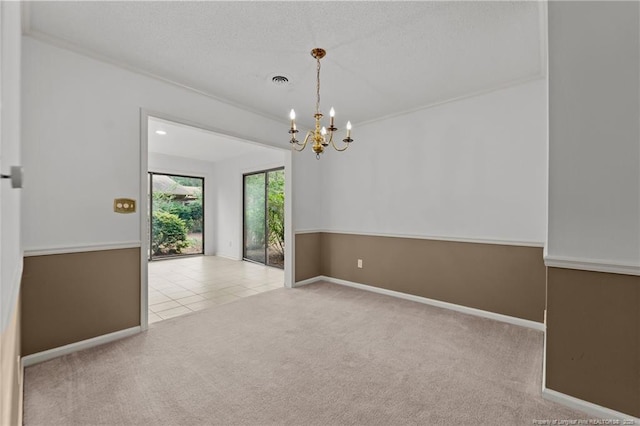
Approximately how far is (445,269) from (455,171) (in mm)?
1213

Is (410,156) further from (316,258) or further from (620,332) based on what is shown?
(620,332)

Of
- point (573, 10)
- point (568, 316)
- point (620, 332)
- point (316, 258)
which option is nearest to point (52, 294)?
point (316, 258)

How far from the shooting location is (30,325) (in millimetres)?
2252

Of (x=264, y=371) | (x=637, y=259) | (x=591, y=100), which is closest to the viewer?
(x=637, y=259)

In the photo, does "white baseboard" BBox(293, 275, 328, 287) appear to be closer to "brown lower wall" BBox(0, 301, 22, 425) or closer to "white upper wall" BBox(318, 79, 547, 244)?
"white upper wall" BBox(318, 79, 547, 244)

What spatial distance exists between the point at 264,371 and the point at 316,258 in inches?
110

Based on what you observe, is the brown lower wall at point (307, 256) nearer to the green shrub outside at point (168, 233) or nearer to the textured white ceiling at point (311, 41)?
the textured white ceiling at point (311, 41)

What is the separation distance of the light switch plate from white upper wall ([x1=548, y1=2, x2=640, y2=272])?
3439 mm

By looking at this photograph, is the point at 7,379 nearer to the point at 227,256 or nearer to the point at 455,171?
the point at 455,171

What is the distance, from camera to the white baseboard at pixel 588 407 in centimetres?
164

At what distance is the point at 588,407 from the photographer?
1736 millimetres

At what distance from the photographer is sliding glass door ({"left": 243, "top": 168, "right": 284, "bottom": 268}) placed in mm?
6352

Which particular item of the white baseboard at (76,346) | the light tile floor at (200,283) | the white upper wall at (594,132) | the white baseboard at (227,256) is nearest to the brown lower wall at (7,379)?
the white baseboard at (76,346)

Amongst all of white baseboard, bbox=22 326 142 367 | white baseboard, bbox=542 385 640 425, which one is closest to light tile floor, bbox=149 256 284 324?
white baseboard, bbox=22 326 142 367
